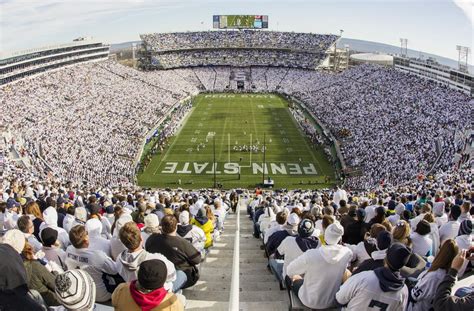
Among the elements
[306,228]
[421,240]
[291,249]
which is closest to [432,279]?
[306,228]

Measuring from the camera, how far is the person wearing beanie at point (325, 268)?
4711 millimetres

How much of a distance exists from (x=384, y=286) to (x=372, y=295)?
154 mm

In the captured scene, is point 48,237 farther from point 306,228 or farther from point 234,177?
point 234,177

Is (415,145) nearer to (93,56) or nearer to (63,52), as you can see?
(63,52)

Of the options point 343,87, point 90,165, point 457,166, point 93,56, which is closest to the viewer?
point 457,166

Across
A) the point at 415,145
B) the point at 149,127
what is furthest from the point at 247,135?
the point at 415,145

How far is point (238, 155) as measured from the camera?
127 ft

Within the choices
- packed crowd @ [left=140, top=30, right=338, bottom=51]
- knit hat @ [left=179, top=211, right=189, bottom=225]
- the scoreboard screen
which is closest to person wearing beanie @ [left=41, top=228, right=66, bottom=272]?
knit hat @ [left=179, top=211, right=189, bottom=225]

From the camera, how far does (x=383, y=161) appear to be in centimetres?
3192

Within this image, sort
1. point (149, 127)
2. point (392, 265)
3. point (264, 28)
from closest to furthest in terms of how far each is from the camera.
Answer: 1. point (392, 265)
2. point (149, 127)
3. point (264, 28)

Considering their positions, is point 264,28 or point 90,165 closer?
point 90,165

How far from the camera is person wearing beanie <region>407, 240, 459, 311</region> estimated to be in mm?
4070

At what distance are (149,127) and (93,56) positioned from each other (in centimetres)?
3672

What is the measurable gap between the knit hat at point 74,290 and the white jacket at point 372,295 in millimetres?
2544
